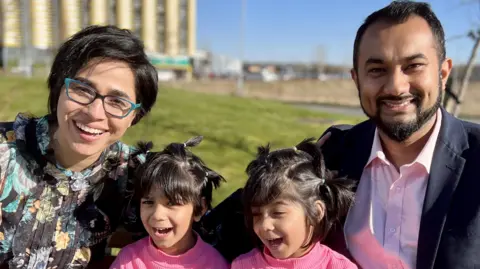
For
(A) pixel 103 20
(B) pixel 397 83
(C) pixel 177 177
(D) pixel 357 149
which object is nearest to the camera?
(B) pixel 397 83

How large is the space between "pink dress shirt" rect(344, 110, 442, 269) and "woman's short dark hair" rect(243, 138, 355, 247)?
0.37 ft

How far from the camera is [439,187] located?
2119 mm

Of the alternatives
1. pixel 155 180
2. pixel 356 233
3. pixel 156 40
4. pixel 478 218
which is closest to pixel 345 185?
pixel 356 233

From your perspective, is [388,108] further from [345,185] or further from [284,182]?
[284,182]

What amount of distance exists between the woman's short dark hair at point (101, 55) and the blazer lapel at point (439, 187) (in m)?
1.40

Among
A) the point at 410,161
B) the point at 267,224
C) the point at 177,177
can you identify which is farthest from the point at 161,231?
the point at 410,161

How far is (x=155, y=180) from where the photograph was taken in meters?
2.18

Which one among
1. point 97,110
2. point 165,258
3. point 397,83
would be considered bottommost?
point 165,258

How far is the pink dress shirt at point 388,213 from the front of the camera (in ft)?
7.11

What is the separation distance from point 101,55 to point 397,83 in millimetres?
1336

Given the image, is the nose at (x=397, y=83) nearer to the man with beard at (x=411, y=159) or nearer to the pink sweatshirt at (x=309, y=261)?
the man with beard at (x=411, y=159)

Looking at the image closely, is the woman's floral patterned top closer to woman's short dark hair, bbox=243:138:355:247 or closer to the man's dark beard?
woman's short dark hair, bbox=243:138:355:247

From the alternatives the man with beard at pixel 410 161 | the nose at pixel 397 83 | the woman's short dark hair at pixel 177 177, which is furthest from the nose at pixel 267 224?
the nose at pixel 397 83

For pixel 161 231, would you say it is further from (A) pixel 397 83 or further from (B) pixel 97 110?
(A) pixel 397 83
